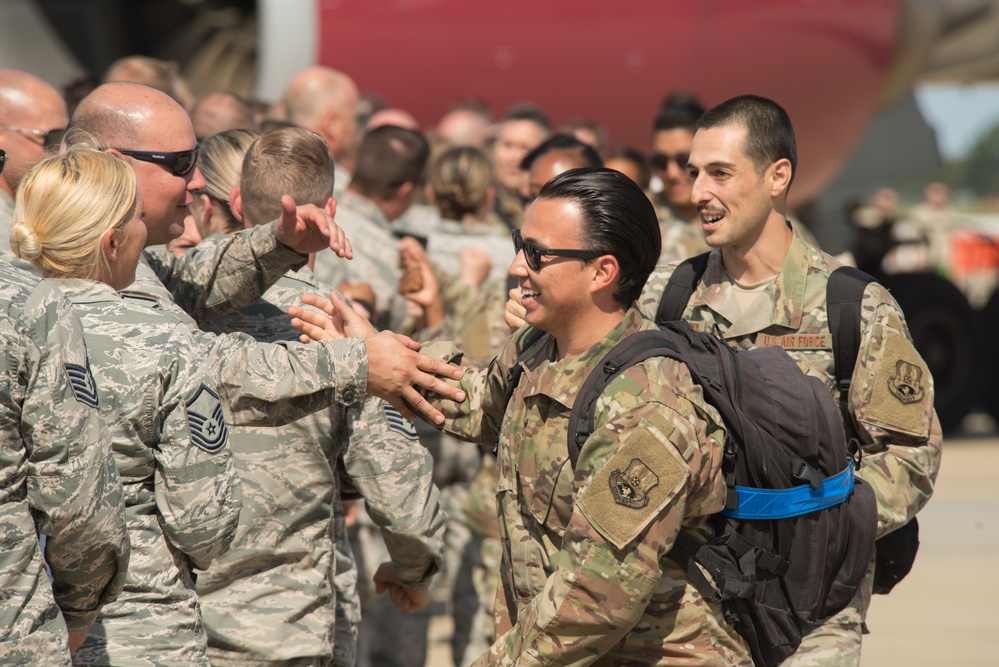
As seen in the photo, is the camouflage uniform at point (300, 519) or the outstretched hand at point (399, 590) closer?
the camouflage uniform at point (300, 519)

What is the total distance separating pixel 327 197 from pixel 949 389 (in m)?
8.81

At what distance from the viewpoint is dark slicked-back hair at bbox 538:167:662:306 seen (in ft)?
8.41

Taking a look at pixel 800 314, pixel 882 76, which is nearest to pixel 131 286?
pixel 800 314

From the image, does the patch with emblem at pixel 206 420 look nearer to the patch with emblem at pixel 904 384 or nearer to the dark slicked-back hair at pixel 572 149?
the patch with emblem at pixel 904 384

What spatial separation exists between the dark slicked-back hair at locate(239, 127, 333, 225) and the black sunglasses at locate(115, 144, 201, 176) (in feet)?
1.21

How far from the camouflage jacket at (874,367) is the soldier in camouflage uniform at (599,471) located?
2.07 ft

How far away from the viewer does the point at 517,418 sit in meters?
2.67

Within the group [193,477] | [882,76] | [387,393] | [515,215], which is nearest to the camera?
[193,477]

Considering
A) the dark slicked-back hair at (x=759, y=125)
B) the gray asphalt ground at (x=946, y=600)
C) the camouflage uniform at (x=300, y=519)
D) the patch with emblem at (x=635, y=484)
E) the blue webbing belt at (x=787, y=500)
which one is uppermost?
the dark slicked-back hair at (x=759, y=125)

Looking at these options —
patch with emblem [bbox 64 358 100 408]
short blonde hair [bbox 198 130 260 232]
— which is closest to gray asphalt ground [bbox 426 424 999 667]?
short blonde hair [bbox 198 130 260 232]

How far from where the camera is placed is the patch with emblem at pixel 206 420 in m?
2.55

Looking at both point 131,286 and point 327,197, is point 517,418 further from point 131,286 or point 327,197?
point 327,197

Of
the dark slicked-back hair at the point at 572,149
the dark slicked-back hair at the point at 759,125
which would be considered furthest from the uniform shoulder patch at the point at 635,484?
the dark slicked-back hair at the point at 572,149

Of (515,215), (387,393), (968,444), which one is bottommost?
(968,444)
